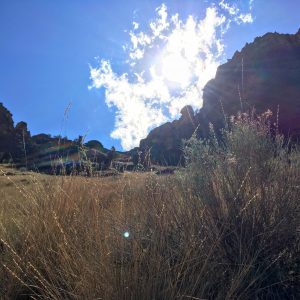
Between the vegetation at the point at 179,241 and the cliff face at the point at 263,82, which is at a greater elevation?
the cliff face at the point at 263,82

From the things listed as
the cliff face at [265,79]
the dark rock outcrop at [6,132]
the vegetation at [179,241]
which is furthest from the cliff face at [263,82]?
the vegetation at [179,241]

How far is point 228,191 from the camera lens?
12.9 ft

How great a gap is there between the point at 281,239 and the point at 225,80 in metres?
42.2

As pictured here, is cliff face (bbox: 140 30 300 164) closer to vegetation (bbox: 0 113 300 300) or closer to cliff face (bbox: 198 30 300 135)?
cliff face (bbox: 198 30 300 135)

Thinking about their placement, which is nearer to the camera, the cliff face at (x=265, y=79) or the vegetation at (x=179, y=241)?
the vegetation at (x=179, y=241)

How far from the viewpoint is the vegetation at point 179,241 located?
255 centimetres

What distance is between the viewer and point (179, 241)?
3375 mm

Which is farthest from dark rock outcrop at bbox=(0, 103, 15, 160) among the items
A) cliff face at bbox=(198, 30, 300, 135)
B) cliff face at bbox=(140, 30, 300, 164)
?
cliff face at bbox=(198, 30, 300, 135)

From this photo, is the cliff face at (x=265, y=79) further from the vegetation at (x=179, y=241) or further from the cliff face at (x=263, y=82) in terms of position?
the vegetation at (x=179, y=241)

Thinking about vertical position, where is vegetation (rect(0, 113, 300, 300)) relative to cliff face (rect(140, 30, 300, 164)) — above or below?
below

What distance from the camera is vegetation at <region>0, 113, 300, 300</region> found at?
2.55 meters

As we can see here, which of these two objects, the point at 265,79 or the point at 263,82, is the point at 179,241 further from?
the point at 265,79

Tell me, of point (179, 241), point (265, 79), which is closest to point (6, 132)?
point (265, 79)

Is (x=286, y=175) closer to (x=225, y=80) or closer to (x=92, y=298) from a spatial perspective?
(x=92, y=298)
